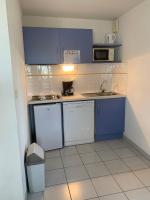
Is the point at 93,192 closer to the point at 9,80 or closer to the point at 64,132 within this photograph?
the point at 64,132

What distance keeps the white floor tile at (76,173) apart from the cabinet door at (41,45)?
1757 mm

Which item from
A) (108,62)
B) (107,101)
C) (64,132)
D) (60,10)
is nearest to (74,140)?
(64,132)

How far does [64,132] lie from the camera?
2941mm

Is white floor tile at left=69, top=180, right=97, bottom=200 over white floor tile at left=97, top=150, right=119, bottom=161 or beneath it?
beneath

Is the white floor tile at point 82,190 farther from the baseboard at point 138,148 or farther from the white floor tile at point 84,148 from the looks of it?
the baseboard at point 138,148

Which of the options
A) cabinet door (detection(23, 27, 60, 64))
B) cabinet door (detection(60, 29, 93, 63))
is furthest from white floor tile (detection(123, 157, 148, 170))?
cabinet door (detection(23, 27, 60, 64))

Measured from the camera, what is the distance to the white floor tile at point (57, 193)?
1852mm

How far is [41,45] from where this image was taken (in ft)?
9.16

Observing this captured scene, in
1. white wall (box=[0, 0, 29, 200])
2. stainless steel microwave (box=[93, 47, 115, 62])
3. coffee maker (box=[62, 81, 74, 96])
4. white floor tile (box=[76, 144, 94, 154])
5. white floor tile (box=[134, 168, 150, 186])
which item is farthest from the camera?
coffee maker (box=[62, 81, 74, 96])

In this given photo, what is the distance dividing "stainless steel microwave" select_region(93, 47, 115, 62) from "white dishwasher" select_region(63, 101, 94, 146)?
0.87m

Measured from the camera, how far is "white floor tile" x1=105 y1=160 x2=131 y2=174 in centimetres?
231

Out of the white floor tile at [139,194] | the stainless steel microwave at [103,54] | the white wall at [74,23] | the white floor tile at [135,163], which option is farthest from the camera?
the stainless steel microwave at [103,54]

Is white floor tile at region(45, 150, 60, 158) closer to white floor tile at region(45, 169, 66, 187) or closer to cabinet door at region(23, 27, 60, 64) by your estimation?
white floor tile at region(45, 169, 66, 187)

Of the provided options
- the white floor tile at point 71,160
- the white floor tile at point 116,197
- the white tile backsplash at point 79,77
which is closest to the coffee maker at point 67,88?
the white tile backsplash at point 79,77
